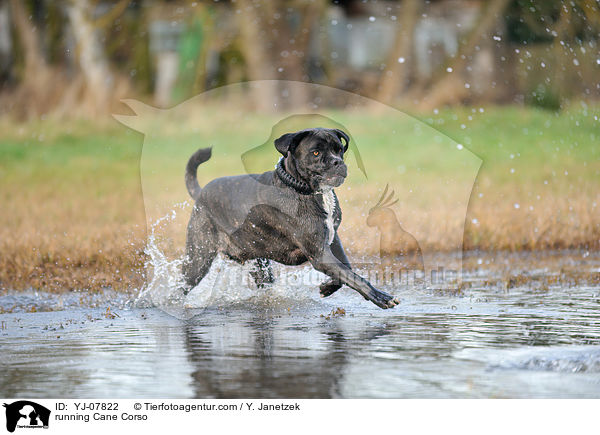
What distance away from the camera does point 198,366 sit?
4.89 meters

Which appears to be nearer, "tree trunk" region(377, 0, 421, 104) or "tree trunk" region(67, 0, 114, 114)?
"tree trunk" region(67, 0, 114, 114)

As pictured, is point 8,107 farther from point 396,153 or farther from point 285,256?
point 285,256

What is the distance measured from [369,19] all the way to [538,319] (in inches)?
860

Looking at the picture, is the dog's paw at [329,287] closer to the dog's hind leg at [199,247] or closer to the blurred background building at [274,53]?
the dog's hind leg at [199,247]

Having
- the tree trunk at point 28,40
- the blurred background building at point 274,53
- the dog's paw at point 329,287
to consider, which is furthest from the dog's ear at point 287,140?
the tree trunk at point 28,40

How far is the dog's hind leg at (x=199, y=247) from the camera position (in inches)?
268

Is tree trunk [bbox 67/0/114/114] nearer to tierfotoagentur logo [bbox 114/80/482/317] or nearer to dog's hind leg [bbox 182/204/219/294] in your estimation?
tierfotoagentur logo [bbox 114/80/482/317]

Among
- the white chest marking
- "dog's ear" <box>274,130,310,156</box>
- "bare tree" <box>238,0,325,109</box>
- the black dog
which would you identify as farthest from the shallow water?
"bare tree" <box>238,0,325,109</box>

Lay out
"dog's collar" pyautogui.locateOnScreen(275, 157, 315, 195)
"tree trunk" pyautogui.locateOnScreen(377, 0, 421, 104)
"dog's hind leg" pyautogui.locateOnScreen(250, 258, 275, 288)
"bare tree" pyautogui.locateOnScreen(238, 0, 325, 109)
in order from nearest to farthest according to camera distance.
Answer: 1. "dog's collar" pyautogui.locateOnScreen(275, 157, 315, 195)
2. "dog's hind leg" pyautogui.locateOnScreen(250, 258, 275, 288)
3. "bare tree" pyautogui.locateOnScreen(238, 0, 325, 109)
4. "tree trunk" pyautogui.locateOnScreen(377, 0, 421, 104)

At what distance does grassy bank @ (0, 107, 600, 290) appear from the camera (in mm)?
8758

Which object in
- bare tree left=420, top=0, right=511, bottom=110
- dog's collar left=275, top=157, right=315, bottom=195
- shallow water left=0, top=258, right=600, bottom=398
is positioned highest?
bare tree left=420, top=0, right=511, bottom=110
